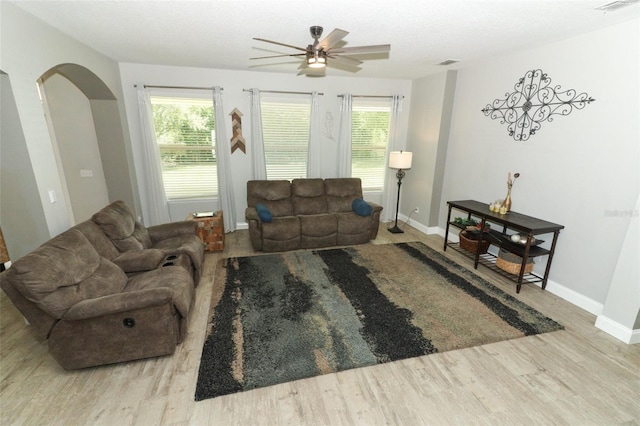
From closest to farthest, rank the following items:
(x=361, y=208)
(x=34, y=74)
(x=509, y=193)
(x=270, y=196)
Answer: (x=34, y=74) < (x=509, y=193) < (x=361, y=208) < (x=270, y=196)

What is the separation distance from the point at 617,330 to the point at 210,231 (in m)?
4.45

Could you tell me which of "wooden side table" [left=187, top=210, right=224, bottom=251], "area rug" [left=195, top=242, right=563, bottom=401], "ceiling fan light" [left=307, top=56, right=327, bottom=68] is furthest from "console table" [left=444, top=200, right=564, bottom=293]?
"wooden side table" [left=187, top=210, right=224, bottom=251]

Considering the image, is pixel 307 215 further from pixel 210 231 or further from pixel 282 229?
pixel 210 231

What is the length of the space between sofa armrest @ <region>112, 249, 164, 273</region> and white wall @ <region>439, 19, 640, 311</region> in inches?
161

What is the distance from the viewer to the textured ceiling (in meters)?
2.23

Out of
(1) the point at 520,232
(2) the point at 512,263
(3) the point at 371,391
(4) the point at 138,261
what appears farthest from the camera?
(1) the point at 520,232

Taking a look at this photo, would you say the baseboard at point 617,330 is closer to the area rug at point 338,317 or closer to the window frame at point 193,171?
the area rug at point 338,317

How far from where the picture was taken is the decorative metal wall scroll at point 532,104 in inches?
118

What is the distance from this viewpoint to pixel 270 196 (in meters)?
4.64

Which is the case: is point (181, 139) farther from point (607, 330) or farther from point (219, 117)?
point (607, 330)

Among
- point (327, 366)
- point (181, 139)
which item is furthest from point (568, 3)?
point (181, 139)

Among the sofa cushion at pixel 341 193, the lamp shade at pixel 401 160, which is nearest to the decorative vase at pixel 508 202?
the lamp shade at pixel 401 160

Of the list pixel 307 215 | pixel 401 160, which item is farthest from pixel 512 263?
pixel 307 215

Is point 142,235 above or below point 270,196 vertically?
below
